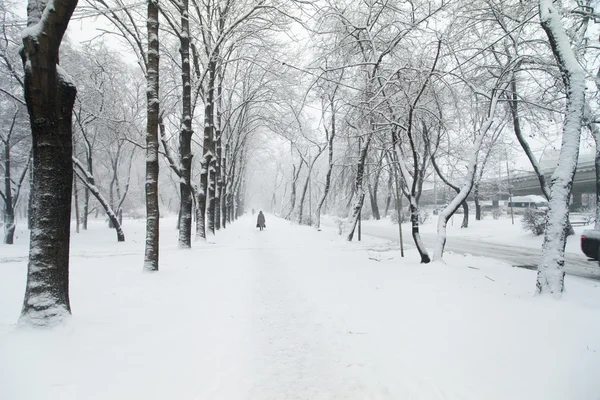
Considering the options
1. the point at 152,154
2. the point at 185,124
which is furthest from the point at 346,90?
the point at 152,154

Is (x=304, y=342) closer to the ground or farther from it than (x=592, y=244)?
closer to the ground

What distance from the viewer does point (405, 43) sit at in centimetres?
1062

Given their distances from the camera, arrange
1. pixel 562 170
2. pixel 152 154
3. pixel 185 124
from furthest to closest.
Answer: pixel 185 124, pixel 152 154, pixel 562 170

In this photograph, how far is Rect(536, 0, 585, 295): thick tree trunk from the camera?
205 inches

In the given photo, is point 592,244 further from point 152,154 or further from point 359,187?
point 152,154

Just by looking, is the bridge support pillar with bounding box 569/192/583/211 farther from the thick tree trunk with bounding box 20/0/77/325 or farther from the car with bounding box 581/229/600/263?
the thick tree trunk with bounding box 20/0/77/325

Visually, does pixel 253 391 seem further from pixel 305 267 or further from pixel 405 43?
pixel 405 43

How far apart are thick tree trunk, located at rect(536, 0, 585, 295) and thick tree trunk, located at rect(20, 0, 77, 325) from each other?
7.12m

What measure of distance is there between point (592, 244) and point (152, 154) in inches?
420

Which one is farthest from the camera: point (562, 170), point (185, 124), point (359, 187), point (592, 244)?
point (359, 187)

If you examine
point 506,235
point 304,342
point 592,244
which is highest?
point 592,244

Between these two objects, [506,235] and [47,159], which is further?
[506,235]

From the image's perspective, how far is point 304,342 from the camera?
152 inches

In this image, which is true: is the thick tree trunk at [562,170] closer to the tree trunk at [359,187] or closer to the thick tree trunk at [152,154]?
the tree trunk at [359,187]
